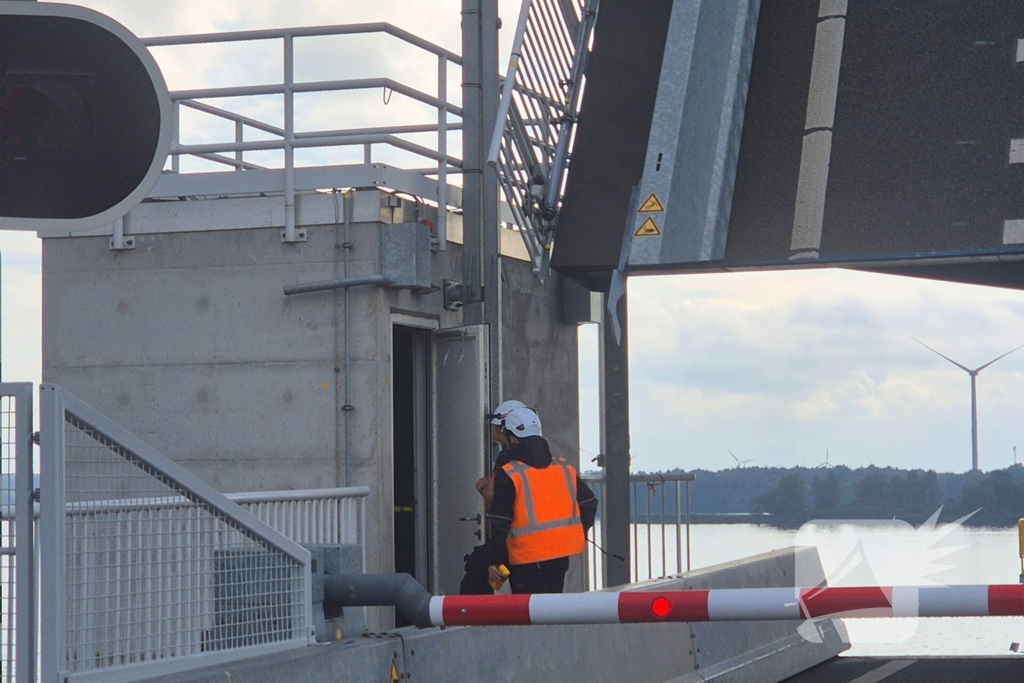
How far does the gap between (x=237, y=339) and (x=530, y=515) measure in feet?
15.6

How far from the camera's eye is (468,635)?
788 centimetres

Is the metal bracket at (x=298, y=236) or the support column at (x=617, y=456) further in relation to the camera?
the support column at (x=617, y=456)

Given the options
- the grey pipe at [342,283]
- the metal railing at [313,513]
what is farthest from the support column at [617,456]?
the metal railing at [313,513]

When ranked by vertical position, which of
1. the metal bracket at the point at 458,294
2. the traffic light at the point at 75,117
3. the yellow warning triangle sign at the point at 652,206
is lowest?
the metal bracket at the point at 458,294

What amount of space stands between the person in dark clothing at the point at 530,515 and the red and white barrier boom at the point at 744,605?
2.69 metres

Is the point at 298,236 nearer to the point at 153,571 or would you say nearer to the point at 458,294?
the point at 458,294

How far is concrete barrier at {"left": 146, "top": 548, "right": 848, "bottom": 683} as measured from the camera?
680 cm

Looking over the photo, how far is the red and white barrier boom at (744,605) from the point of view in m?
5.46

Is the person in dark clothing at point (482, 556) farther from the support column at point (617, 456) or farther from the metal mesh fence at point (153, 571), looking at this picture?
the support column at point (617, 456)

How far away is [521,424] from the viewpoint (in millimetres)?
9297

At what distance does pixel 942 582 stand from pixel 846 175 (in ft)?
24.5

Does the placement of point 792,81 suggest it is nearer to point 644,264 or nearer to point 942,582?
point 644,264

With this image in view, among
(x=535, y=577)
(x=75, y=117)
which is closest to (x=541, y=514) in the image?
(x=535, y=577)

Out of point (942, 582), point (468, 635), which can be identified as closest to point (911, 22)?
point (468, 635)
